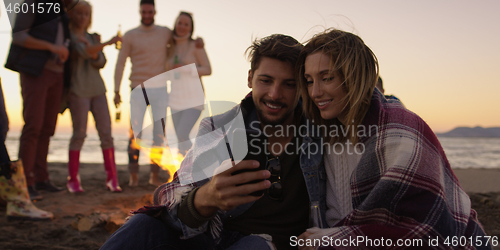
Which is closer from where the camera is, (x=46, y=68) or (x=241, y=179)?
(x=241, y=179)

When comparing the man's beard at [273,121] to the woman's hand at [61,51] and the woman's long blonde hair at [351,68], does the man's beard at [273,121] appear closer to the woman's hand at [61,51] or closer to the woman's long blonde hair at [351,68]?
the woman's long blonde hair at [351,68]

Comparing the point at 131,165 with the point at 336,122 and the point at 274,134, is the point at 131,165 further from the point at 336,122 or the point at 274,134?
the point at 336,122

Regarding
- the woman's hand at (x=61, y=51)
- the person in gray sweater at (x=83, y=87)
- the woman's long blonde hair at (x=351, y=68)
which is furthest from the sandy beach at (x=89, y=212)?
the woman's long blonde hair at (x=351, y=68)

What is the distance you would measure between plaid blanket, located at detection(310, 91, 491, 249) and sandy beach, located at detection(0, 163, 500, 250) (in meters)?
1.73

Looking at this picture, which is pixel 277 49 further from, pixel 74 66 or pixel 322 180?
pixel 74 66

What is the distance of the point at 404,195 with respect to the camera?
137 cm

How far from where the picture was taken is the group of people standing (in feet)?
11.0

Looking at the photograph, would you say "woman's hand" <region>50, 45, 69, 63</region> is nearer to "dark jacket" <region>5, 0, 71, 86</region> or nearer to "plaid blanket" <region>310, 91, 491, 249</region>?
"dark jacket" <region>5, 0, 71, 86</region>

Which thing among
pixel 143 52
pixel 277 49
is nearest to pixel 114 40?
pixel 143 52

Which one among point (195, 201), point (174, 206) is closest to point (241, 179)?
point (195, 201)

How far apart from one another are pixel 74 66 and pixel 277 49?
2833mm

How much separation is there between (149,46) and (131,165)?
62.5 inches

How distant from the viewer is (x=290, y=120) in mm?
2174

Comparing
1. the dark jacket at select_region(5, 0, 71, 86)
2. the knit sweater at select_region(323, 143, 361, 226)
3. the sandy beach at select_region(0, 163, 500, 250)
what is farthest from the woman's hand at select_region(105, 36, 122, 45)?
the knit sweater at select_region(323, 143, 361, 226)
